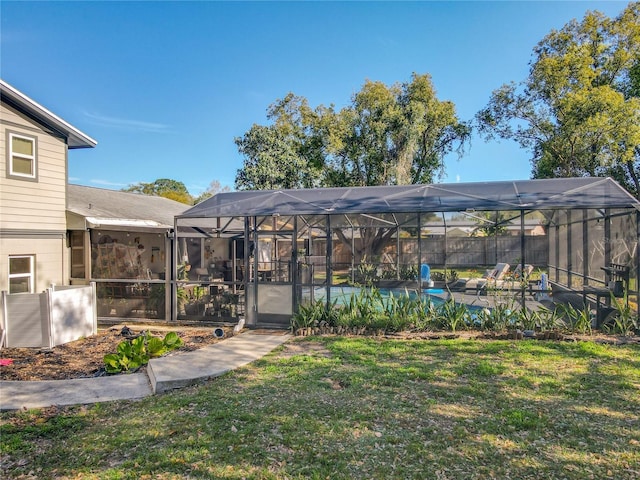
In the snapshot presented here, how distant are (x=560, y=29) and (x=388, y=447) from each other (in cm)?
2204

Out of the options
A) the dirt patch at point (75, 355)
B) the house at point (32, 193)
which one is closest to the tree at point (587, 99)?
the dirt patch at point (75, 355)

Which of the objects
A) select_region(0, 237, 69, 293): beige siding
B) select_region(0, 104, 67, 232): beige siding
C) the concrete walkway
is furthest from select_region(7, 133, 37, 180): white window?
the concrete walkway

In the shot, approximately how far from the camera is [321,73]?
19.7 m

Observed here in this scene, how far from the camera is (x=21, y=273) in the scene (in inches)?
343

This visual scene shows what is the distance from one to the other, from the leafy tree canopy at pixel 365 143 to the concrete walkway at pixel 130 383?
15.1 metres

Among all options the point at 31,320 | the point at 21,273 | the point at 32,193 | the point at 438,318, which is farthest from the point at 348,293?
the point at 32,193

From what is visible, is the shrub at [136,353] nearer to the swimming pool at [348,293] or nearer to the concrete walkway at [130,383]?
the concrete walkway at [130,383]

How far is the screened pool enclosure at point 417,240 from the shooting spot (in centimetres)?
806

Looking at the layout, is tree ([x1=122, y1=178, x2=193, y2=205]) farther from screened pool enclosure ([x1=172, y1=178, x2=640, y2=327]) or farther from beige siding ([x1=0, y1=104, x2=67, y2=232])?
screened pool enclosure ([x1=172, y1=178, x2=640, y2=327])

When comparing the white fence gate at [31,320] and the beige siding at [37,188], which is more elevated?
the beige siding at [37,188]

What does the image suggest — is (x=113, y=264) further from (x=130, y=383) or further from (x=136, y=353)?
(x=130, y=383)

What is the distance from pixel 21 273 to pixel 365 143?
1603cm

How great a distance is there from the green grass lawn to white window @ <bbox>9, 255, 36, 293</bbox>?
17.5ft

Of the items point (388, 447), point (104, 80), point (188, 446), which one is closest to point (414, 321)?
point (388, 447)
